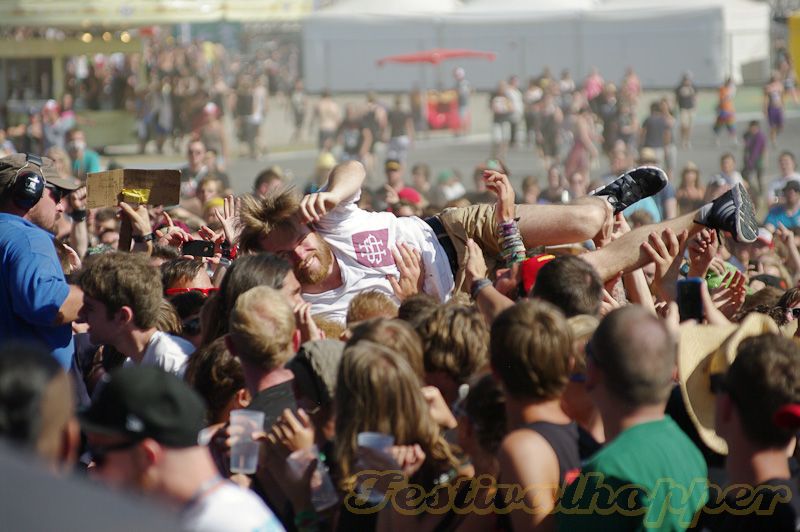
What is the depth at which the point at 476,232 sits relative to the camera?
573 centimetres

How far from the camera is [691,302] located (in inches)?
165

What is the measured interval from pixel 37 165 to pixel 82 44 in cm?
2348

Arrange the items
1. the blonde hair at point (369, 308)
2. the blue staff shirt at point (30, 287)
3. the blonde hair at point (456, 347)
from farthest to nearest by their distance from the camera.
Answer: the blue staff shirt at point (30, 287), the blonde hair at point (369, 308), the blonde hair at point (456, 347)

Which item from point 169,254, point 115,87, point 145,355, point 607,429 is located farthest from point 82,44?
point 607,429

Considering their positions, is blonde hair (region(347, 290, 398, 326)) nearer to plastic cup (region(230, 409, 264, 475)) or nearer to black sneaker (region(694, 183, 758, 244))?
plastic cup (region(230, 409, 264, 475))

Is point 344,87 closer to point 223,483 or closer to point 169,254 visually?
point 169,254

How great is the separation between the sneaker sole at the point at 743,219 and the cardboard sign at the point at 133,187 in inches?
103

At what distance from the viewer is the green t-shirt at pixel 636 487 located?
3.15 m

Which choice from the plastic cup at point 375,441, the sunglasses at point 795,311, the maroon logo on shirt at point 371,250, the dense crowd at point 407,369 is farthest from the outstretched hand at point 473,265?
the plastic cup at point 375,441

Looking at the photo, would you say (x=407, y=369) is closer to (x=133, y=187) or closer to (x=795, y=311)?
(x=795, y=311)

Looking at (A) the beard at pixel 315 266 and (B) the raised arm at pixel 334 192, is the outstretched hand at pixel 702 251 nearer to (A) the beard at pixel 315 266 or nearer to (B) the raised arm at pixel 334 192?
(B) the raised arm at pixel 334 192

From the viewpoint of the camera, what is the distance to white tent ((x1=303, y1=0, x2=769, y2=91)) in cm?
3681

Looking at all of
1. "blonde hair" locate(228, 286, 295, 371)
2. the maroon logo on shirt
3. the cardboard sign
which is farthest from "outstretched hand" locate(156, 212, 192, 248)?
"blonde hair" locate(228, 286, 295, 371)

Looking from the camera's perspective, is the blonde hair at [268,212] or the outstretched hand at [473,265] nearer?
the outstretched hand at [473,265]
